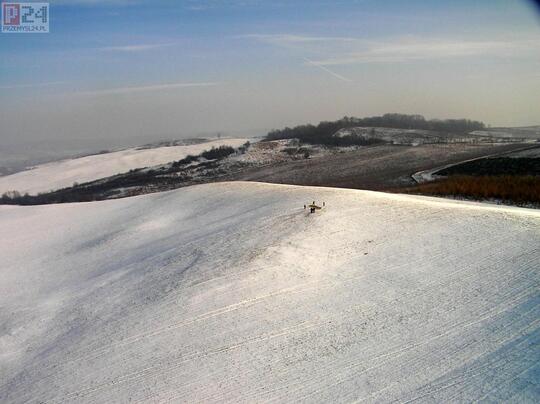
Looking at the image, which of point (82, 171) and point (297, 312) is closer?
point (297, 312)

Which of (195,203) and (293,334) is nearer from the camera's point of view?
(293,334)

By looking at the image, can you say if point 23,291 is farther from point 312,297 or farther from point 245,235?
point 312,297

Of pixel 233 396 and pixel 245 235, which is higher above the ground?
pixel 245 235

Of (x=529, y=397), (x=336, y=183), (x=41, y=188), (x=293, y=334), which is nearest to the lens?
(x=529, y=397)

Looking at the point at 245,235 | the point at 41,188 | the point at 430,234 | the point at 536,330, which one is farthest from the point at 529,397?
the point at 41,188

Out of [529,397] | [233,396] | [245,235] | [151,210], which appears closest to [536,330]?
[529,397]

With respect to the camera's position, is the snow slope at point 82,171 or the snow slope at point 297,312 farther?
the snow slope at point 82,171

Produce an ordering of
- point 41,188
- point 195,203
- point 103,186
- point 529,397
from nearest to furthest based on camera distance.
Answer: point 529,397 → point 195,203 → point 103,186 → point 41,188

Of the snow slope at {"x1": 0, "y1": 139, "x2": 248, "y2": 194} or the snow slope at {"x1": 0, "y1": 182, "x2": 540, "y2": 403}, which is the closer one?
the snow slope at {"x1": 0, "y1": 182, "x2": 540, "y2": 403}
